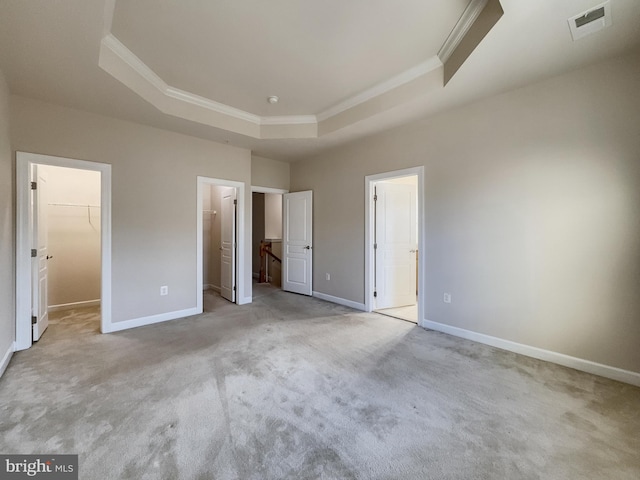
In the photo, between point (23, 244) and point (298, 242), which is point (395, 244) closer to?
point (298, 242)

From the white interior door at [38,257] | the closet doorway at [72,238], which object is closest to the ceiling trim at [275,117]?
the white interior door at [38,257]

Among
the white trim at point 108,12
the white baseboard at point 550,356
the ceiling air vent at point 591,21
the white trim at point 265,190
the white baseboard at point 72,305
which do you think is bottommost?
the white baseboard at point 550,356

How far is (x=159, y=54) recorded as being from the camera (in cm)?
261

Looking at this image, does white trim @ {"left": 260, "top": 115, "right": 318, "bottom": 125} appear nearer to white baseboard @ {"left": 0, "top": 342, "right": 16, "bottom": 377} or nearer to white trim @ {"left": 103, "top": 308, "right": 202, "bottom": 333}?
white trim @ {"left": 103, "top": 308, "right": 202, "bottom": 333}

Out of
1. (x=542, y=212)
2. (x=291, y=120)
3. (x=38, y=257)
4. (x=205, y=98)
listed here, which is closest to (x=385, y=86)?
(x=291, y=120)

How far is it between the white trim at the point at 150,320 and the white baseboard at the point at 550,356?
3.56 meters

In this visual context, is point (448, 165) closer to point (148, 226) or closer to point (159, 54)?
point (159, 54)

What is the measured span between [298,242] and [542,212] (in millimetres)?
3907

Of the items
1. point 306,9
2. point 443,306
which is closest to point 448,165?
point 443,306

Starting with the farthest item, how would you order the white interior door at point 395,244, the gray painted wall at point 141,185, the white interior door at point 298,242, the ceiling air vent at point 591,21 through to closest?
the white interior door at point 298,242 < the white interior door at point 395,244 < the gray painted wall at point 141,185 < the ceiling air vent at point 591,21

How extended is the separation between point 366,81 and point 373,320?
3118 mm

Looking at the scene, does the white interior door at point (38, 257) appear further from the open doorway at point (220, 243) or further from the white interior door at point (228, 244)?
the white interior door at point (228, 244)

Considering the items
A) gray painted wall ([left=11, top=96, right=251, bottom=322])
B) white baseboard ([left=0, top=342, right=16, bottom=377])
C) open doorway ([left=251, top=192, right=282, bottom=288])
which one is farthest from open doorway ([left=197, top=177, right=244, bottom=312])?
white baseboard ([left=0, top=342, right=16, bottom=377])

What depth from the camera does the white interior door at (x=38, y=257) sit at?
3.06 metres
